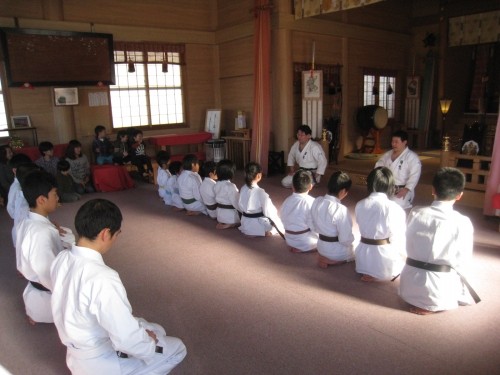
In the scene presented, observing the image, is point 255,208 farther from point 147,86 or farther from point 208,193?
point 147,86

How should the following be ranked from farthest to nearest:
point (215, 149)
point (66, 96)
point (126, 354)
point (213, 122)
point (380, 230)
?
point (213, 122) → point (215, 149) → point (66, 96) → point (380, 230) → point (126, 354)

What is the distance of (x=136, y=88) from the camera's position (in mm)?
8211

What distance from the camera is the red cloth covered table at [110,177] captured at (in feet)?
21.9

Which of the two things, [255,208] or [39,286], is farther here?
[255,208]

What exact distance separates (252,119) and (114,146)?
2724 mm

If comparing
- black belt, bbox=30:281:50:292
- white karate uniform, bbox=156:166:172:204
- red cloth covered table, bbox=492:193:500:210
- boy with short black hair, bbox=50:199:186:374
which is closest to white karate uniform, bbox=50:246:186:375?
boy with short black hair, bbox=50:199:186:374

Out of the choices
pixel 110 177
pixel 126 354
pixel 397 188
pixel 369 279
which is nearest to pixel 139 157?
pixel 110 177

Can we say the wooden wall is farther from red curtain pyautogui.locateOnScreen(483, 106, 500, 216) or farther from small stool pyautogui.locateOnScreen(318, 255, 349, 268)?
small stool pyautogui.locateOnScreen(318, 255, 349, 268)

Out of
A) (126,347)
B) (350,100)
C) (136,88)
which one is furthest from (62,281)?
(350,100)

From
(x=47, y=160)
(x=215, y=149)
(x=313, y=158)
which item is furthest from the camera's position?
(x=215, y=149)

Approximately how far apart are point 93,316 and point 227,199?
283 centimetres

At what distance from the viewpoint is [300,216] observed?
12.1 feet

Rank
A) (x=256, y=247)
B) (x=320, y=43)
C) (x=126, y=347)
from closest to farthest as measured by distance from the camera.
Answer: (x=126, y=347) < (x=256, y=247) < (x=320, y=43)

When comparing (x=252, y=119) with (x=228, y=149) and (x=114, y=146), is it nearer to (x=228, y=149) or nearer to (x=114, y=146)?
(x=228, y=149)
